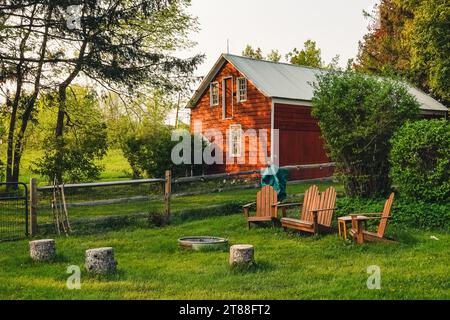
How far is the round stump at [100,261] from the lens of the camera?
8.05m

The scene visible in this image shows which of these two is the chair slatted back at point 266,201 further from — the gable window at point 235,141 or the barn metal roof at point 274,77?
the gable window at point 235,141

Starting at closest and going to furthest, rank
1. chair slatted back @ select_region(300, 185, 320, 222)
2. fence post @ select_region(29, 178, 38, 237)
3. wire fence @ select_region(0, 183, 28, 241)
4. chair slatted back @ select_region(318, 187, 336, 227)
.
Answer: chair slatted back @ select_region(318, 187, 336, 227)
chair slatted back @ select_region(300, 185, 320, 222)
wire fence @ select_region(0, 183, 28, 241)
fence post @ select_region(29, 178, 38, 237)

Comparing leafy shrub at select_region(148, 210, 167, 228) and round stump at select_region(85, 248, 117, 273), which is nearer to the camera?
round stump at select_region(85, 248, 117, 273)

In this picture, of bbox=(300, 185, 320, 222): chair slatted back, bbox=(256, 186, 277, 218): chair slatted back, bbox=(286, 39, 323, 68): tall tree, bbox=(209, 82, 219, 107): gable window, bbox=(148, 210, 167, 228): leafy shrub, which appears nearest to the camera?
bbox=(300, 185, 320, 222): chair slatted back

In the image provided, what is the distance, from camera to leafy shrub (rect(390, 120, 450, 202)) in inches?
458

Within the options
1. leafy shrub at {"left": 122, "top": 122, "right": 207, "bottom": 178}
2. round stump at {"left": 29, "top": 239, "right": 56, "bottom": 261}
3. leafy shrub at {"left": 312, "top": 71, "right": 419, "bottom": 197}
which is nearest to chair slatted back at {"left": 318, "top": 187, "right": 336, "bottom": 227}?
leafy shrub at {"left": 312, "top": 71, "right": 419, "bottom": 197}

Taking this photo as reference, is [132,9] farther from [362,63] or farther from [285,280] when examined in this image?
[362,63]

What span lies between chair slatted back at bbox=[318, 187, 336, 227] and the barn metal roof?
13.5 m

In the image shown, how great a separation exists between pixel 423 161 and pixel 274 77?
15.3 m

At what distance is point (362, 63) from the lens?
1606 inches

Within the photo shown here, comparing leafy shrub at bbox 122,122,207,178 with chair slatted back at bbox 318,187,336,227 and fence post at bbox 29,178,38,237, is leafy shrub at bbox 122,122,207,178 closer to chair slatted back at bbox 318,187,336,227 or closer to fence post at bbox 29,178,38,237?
fence post at bbox 29,178,38,237

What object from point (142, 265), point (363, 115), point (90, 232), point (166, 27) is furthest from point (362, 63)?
point (142, 265)

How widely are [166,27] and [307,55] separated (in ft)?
109
